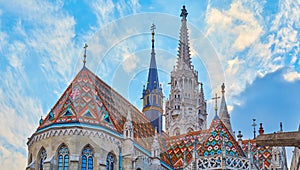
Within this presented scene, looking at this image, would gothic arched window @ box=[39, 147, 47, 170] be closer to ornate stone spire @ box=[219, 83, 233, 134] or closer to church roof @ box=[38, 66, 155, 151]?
church roof @ box=[38, 66, 155, 151]

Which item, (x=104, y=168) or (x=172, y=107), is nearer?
(x=104, y=168)

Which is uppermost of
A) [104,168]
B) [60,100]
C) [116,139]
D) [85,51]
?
[85,51]

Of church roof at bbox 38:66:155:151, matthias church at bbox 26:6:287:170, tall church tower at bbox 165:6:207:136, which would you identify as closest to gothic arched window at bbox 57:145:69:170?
matthias church at bbox 26:6:287:170

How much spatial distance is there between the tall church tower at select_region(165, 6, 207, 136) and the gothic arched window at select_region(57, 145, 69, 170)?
21.5 m

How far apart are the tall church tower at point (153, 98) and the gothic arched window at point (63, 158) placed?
47.7 ft

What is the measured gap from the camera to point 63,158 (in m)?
25.5

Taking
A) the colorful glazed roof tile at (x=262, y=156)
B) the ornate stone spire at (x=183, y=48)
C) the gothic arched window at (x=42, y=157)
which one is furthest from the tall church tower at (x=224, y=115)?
the gothic arched window at (x=42, y=157)

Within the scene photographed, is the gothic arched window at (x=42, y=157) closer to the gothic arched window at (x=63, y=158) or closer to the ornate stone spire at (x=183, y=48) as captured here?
the gothic arched window at (x=63, y=158)

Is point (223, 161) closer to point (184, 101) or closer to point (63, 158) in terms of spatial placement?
point (63, 158)

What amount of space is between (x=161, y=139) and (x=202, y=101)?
42.5 feet

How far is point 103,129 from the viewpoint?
26.5m

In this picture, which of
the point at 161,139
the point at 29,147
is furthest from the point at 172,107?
the point at 29,147

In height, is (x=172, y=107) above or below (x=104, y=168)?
above

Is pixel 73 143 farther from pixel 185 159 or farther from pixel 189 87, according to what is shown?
pixel 189 87
